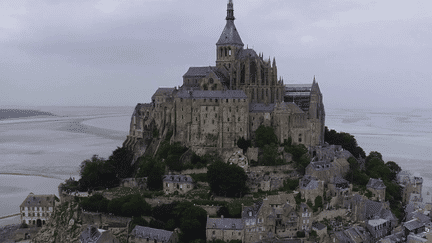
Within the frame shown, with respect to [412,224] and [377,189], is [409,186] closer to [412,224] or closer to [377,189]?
[377,189]

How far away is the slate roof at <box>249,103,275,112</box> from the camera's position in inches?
1889

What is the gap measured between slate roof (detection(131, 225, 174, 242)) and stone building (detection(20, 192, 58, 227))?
51.1 ft

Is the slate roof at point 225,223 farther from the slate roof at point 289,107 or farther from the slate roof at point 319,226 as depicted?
the slate roof at point 289,107

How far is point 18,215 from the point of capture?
163 ft

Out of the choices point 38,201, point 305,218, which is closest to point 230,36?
point 305,218

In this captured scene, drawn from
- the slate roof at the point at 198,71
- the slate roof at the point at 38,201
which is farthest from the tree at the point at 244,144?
the slate roof at the point at 38,201

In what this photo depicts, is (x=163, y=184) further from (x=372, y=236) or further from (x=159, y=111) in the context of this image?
(x=372, y=236)

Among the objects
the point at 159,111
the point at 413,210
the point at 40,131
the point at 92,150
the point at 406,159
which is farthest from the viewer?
the point at 40,131

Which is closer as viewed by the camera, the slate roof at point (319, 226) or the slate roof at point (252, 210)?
the slate roof at point (252, 210)

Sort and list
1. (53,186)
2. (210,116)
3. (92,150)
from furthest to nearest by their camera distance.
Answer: (92,150) → (53,186) → (210,116)

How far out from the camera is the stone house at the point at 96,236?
3475 centimetres

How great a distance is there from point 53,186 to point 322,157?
128ft

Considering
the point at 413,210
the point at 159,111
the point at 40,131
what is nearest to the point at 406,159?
the point at 413,210

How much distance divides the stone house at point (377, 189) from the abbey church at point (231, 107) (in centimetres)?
804
